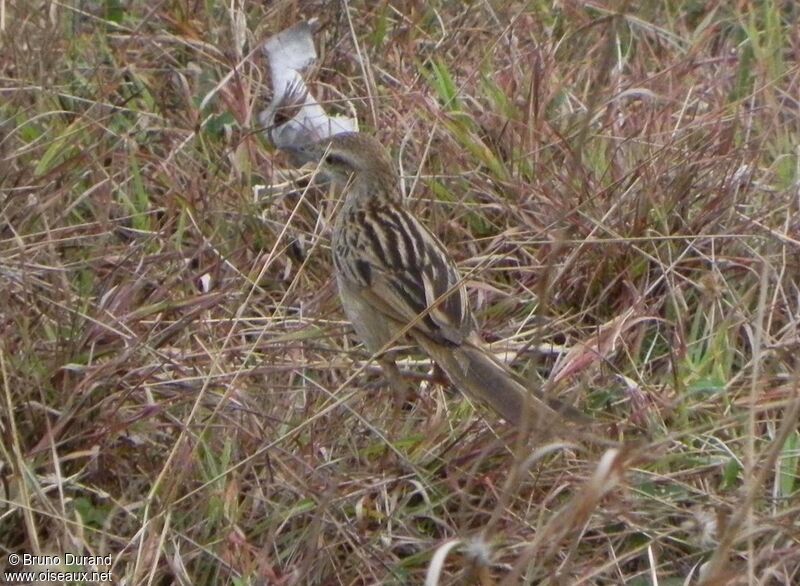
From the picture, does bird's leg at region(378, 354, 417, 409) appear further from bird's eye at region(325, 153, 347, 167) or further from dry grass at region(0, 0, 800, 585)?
bird's eye at region(325, 153, 347, 167)

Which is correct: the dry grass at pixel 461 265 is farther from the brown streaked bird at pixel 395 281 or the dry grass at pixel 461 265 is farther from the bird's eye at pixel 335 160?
the bird's eye at pixel 335 160

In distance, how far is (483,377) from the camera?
15.4 feet

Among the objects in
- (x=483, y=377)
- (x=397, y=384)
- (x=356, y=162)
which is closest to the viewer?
(x=483, y=377)

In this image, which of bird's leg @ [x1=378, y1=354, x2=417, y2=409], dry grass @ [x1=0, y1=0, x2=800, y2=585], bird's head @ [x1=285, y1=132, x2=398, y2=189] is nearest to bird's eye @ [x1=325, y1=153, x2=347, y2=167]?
bird's head @ [x1=285, y1=132, x2=398, y2=189]

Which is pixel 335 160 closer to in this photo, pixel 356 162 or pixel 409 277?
pixel 356 162

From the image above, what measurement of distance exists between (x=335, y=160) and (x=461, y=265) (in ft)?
1.98

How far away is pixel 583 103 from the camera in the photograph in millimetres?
6473

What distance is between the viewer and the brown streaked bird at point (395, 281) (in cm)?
472

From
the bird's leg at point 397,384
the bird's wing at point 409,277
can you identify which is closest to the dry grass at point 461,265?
the bird's leg at point 397,384

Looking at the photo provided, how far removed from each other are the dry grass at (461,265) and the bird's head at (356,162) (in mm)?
266

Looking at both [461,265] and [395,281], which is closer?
[395,281]

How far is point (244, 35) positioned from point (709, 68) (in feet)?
6.71

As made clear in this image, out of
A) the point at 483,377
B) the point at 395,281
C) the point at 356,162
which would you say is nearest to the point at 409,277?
the point at 395,281

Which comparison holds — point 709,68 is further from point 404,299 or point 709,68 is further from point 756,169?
point 404,299
